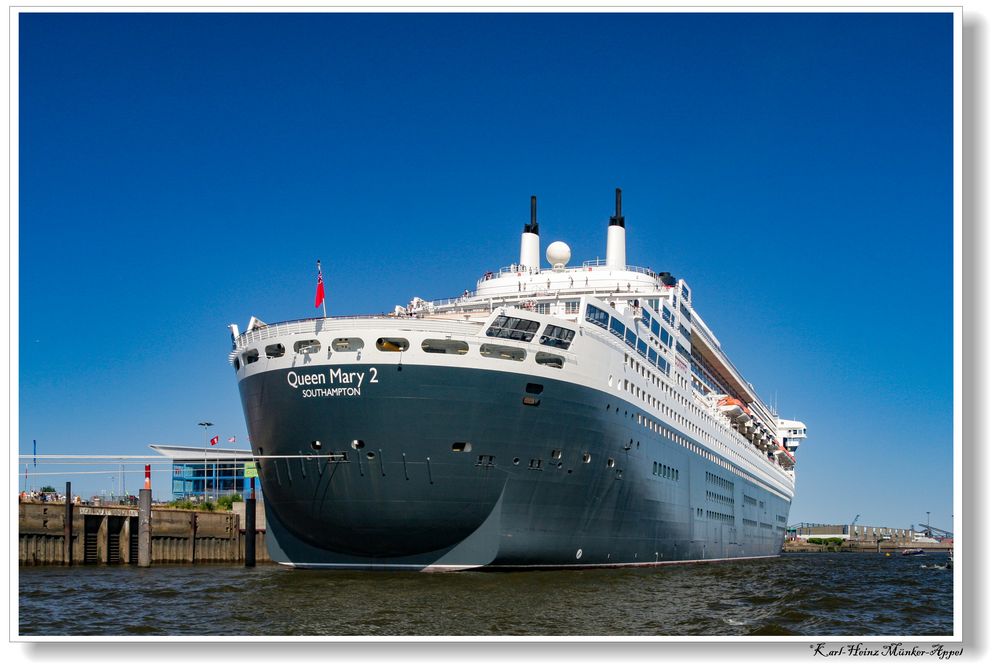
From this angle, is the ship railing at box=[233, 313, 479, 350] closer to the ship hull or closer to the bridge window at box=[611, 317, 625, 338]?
the ship hull

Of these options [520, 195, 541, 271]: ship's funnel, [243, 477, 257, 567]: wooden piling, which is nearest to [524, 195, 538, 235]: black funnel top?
[520, 195, 541, 271]: ship's funnel

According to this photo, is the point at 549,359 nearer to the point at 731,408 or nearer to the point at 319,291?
the point at 319,291

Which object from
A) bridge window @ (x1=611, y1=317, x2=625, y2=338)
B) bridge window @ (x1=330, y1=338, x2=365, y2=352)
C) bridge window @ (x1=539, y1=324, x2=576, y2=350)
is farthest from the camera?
bridge window @ (x1=611, y1=317, x2=625, y2=338)

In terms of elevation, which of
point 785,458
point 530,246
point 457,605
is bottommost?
point 457,605

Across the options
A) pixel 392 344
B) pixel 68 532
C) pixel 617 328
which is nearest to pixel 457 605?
pixel 392 344

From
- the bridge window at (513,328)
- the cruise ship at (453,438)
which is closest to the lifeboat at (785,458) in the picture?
the cruise ship at (453,438)
